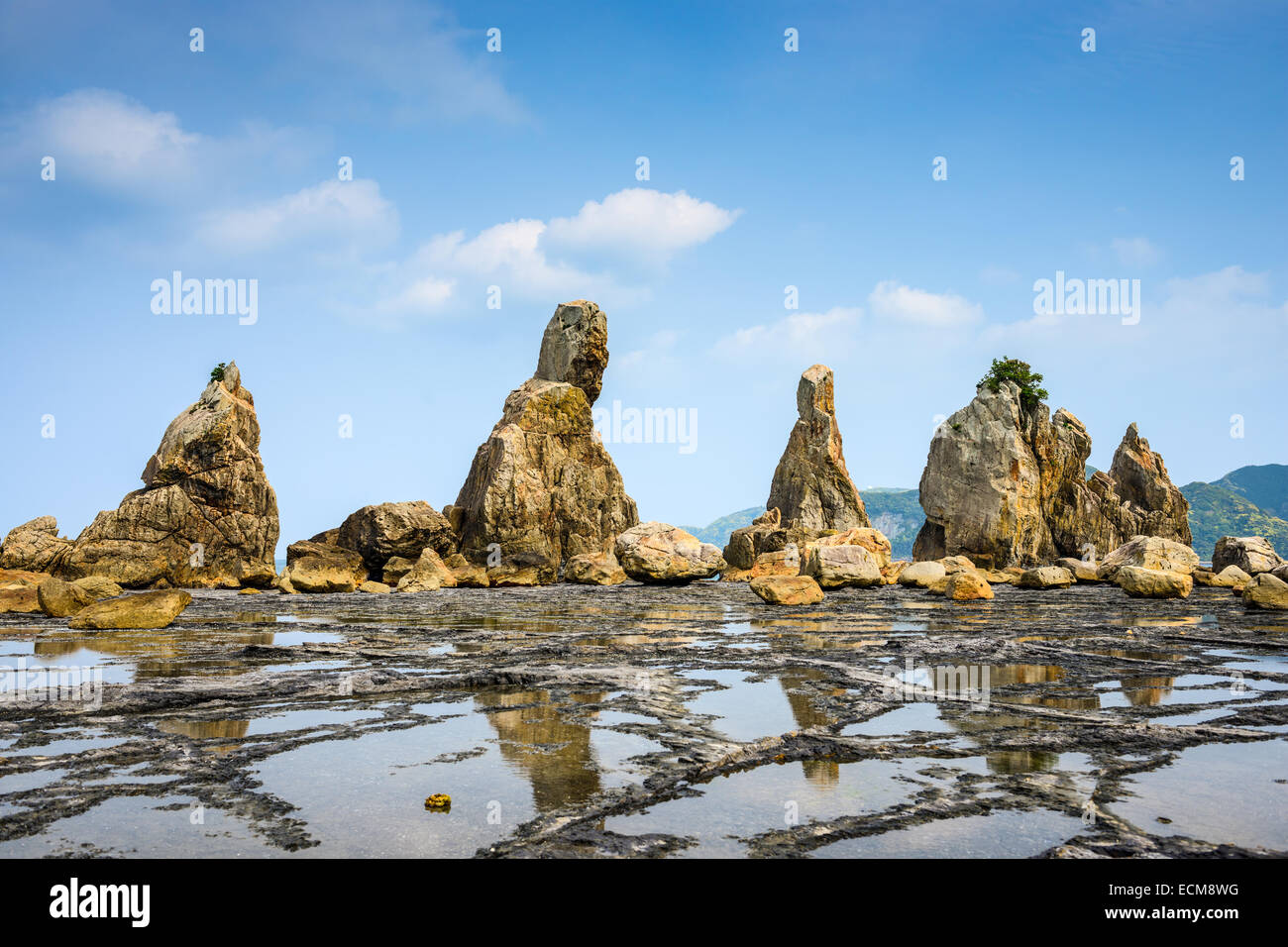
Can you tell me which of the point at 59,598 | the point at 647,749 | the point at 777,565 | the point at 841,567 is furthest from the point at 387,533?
the point at 647,749

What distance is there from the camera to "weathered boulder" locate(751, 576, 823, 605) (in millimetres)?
20219

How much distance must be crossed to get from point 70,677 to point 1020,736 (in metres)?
8.65

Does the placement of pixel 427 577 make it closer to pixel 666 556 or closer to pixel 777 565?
pixel 666 556

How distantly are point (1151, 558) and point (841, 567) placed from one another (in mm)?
13387

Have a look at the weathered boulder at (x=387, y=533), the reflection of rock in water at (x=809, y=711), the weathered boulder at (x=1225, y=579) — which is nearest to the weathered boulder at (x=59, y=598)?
the reflection of rock in water at (x=809, y=711)

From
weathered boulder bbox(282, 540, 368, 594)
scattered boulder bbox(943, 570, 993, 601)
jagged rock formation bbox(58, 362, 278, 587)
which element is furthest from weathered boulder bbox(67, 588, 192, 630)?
jagged rock formation bbox(58, 362, 278, 587)

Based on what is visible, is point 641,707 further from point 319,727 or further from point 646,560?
point 646,560

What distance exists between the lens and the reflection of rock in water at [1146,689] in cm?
698

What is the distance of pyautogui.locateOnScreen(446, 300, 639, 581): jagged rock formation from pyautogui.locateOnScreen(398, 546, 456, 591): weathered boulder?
7.94 metres

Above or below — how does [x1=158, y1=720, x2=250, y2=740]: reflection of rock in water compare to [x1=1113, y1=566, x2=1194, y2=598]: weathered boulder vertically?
above

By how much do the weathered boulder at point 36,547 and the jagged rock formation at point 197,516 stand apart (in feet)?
1.48

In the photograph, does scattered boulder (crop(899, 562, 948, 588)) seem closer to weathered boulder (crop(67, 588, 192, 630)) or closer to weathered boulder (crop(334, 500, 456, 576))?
weathered boulder (crop(67, 588, 192, 630))
